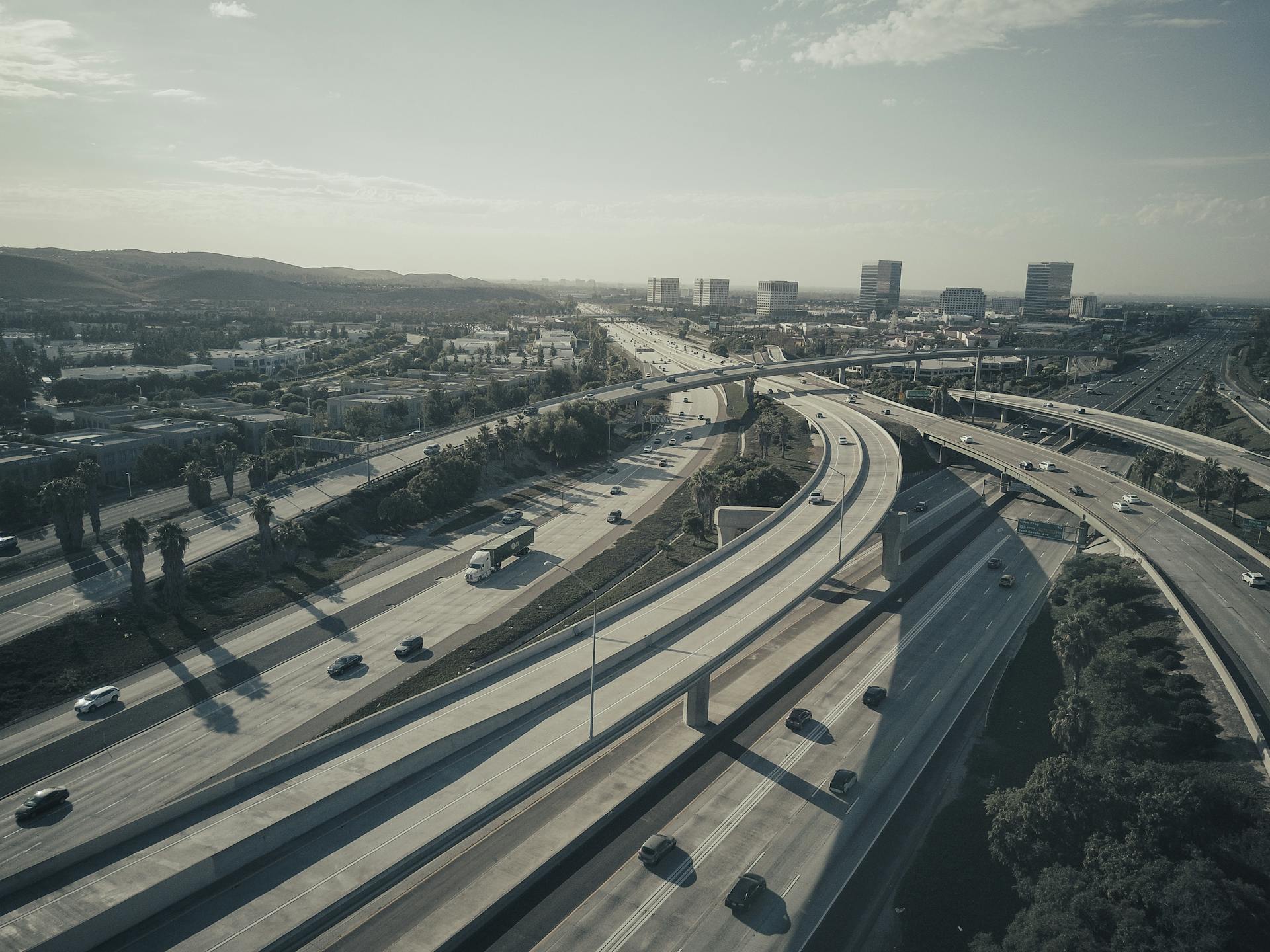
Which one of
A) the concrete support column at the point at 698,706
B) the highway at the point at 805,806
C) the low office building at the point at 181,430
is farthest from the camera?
the low office building at the point at 181,430

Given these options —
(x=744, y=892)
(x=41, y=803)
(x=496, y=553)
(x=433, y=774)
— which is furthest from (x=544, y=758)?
(x=496, y=553)

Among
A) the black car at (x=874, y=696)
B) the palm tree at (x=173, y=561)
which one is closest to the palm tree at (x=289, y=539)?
the palm tree at (x=173, y=561)

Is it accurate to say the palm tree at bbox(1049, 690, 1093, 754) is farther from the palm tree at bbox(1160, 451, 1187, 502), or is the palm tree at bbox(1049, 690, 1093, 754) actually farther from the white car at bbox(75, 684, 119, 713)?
the palm tree at bbox(1160, 451, 1187, 502)

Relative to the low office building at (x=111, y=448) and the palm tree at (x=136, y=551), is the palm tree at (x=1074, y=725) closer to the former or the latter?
the palm tree at (x=136, y=551)

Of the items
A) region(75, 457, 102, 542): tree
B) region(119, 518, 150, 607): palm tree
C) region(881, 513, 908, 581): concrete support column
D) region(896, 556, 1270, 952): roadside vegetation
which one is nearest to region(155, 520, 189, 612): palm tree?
region(119, 518, 150, 607): palm tree

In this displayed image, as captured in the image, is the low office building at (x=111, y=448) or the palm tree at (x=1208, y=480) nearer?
the palm tree at (x=1208, y=480)

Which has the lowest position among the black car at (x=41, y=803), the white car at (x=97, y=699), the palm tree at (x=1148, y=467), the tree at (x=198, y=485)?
the black car at (x=41, y=803)

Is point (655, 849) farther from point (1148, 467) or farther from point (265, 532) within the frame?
point (1148, 467)
